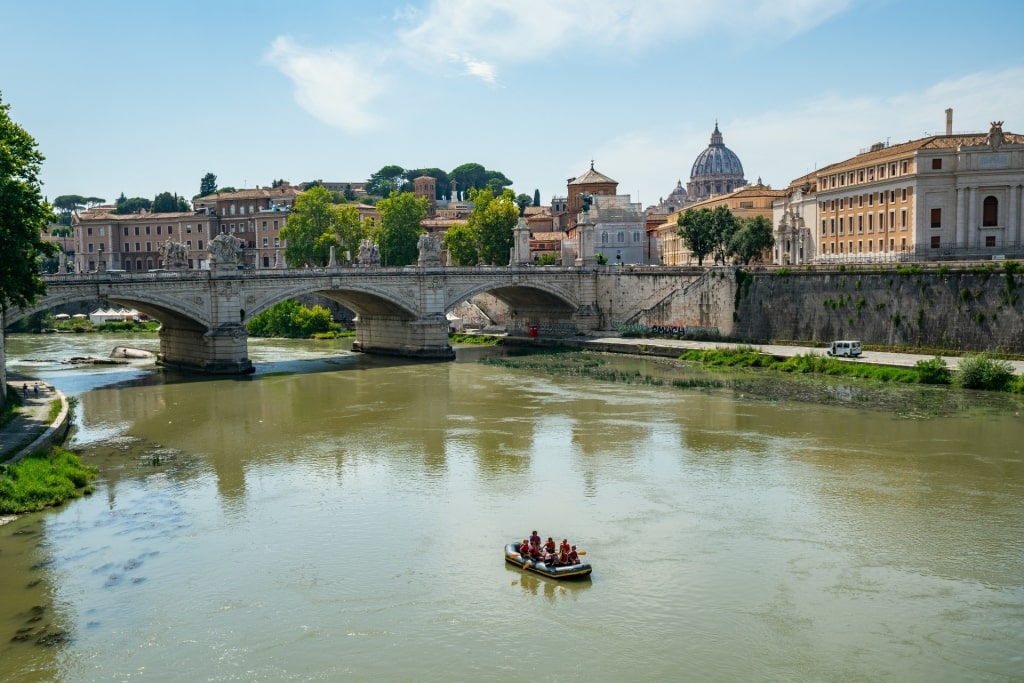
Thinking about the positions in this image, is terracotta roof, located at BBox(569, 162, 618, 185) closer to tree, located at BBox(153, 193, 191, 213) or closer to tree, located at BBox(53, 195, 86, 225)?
tree, located at BBox(153, 193, 191, 213)

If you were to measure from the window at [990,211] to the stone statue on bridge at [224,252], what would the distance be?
110 ft

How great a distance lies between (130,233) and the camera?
299 feet

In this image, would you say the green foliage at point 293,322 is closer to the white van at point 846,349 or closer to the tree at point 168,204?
the white van at point 846,349

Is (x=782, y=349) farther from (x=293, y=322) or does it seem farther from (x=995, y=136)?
(x=293, y=322)

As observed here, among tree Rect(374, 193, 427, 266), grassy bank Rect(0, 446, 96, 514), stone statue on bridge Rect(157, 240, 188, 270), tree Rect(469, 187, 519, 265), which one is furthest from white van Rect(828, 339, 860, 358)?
tree Rect(374, 193, 427, 266)

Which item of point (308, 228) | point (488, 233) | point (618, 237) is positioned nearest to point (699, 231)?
point (618, 237)

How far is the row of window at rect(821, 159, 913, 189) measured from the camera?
4552 centimetres

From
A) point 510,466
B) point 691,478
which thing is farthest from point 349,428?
point 691,478

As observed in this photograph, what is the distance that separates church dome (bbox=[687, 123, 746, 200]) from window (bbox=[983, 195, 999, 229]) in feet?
337

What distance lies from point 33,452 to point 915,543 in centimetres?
1850

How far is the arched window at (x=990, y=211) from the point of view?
4372 centimetres

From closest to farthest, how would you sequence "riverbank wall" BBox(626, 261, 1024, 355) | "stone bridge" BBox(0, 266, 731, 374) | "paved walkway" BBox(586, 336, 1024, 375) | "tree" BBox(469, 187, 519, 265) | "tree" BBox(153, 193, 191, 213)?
"paved walkway" BBox(586, 336, 1024, 375), "riverbank wall" BBox(626, 261, 1024, 355), "stone bridge" BBox(0, 266, 731, 374), "tree" BBox(469, 187, 519, 265), "tree" BBox(153, 193, 191, 213)

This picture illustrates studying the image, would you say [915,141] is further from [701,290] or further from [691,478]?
[691,478]

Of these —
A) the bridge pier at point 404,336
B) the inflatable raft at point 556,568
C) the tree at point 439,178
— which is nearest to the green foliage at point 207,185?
the tree at point 439,178
